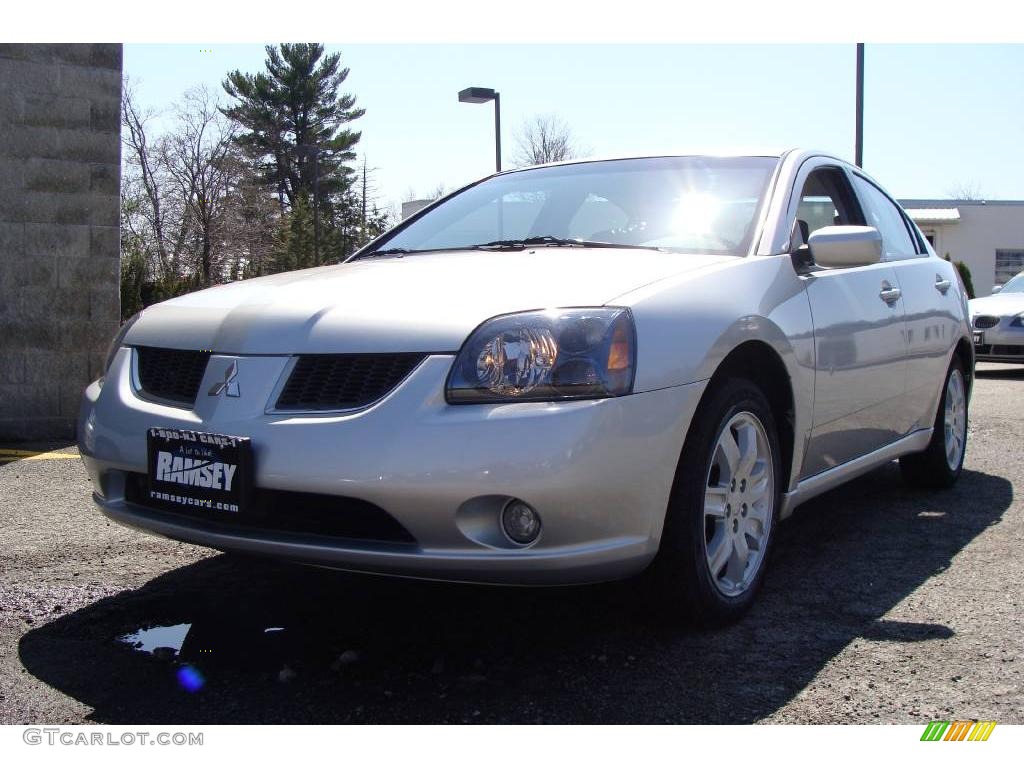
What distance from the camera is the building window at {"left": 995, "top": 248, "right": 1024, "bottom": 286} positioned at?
37.5 m

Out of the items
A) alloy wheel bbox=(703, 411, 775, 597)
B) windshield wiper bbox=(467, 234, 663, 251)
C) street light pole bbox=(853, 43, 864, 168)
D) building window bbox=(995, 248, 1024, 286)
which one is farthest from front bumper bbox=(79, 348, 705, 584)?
building window bbox=(995, 248, 1024, 286)

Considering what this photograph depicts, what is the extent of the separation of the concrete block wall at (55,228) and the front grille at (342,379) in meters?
5.06

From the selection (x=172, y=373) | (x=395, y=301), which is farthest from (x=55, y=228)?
(x=395, y=301)

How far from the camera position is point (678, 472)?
270cm

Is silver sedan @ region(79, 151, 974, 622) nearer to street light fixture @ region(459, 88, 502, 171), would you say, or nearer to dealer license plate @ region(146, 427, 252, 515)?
dealer license plate @ region(146, 427, 252, 515)

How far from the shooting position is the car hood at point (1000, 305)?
11961 millimetres

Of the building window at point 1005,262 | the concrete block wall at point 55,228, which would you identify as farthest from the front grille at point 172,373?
the building window at point 1005,262

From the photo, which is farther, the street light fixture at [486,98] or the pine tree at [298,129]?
the pine tree at [298,129]

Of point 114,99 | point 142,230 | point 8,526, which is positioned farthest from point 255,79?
point 8,526

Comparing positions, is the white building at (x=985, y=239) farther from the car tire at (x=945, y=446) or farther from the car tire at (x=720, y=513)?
the car tire at (x=720, y=513)

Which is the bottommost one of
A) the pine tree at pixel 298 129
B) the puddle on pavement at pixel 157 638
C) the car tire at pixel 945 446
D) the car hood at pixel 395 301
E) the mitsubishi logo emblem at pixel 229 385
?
the puddle on pavement at pixel 157 638

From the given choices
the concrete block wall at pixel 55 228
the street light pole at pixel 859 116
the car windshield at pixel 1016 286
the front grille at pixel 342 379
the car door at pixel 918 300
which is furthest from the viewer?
the street light pole at pixel 859 116

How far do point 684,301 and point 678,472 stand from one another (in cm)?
46
